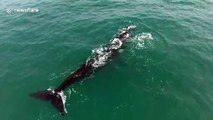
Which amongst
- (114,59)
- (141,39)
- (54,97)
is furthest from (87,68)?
(141,39)

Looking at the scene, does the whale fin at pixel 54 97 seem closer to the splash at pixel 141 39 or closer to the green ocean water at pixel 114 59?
the green ocean water at pixel 114 59

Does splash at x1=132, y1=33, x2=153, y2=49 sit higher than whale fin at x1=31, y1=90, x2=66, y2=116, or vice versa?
splash at x1=132, y1=33, x2=153, y2=49

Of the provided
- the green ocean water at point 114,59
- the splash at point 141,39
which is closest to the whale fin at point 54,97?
the green ocean water at point 114,59

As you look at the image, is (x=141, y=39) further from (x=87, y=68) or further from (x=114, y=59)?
(x=87, y=68)

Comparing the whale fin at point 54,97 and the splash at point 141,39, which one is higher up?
the splash at point 141,39


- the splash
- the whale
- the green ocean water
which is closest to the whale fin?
the whale

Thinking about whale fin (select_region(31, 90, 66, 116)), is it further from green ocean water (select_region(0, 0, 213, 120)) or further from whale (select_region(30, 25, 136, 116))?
green ocean water (select_region(0, 0, 213, 120))
